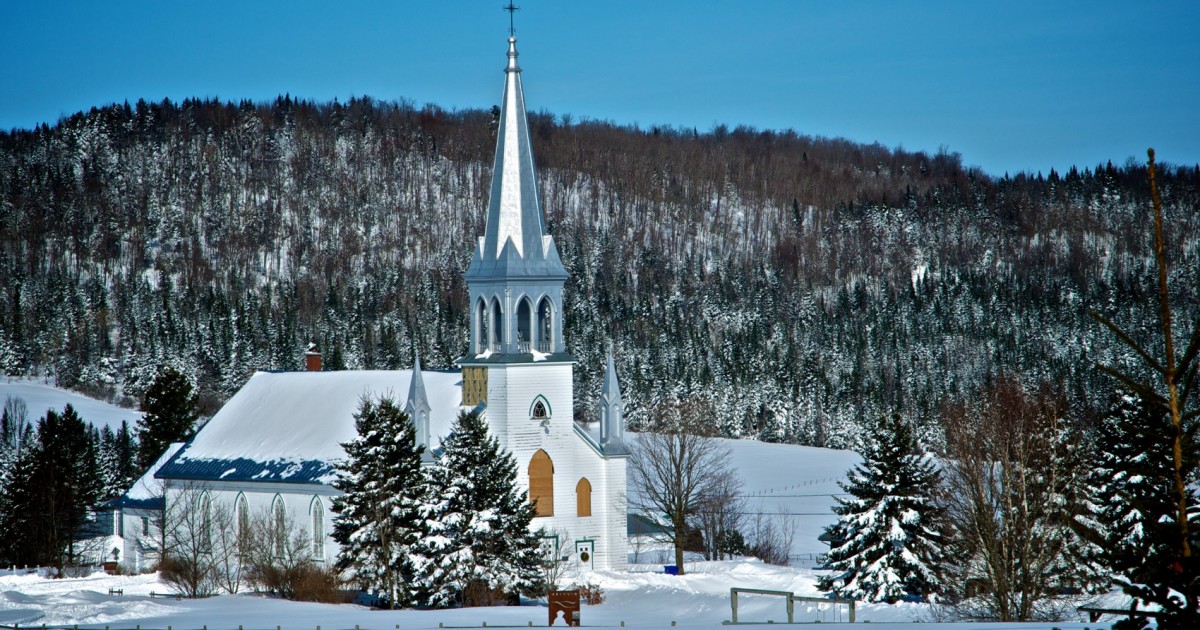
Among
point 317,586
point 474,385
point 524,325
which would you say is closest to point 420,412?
point 474,385

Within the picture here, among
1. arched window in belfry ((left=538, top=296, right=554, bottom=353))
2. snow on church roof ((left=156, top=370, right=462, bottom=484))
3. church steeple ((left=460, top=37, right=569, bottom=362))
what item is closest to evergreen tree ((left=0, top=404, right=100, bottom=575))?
snow on church roof ((left=156, top=370, right=462, bottom=484))

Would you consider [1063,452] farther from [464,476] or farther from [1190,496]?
[1190,496]

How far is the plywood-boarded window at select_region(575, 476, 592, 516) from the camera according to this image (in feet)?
152

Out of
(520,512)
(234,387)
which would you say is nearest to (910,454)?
(520,512)

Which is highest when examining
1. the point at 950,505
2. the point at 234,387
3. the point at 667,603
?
the point at 234,387

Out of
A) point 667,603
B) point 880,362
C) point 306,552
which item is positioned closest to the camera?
point 667,603

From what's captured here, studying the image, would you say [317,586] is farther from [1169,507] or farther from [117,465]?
[117,465]

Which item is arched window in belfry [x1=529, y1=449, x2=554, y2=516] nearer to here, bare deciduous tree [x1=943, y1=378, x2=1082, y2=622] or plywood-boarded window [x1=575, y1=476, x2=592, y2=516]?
plywood-boarded window [x1=575, y1=476, x2=592, y2=516]

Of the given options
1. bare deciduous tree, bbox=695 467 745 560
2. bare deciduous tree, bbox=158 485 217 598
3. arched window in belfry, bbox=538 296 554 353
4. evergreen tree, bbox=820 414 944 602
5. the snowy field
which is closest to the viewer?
the snowy field

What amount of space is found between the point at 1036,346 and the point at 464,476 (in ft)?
433

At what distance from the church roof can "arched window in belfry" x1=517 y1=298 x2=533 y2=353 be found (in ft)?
4.46

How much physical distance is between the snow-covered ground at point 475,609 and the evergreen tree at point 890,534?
40.8 inches

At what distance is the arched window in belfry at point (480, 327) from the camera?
47.2 metres

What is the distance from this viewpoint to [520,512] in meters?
38.9
